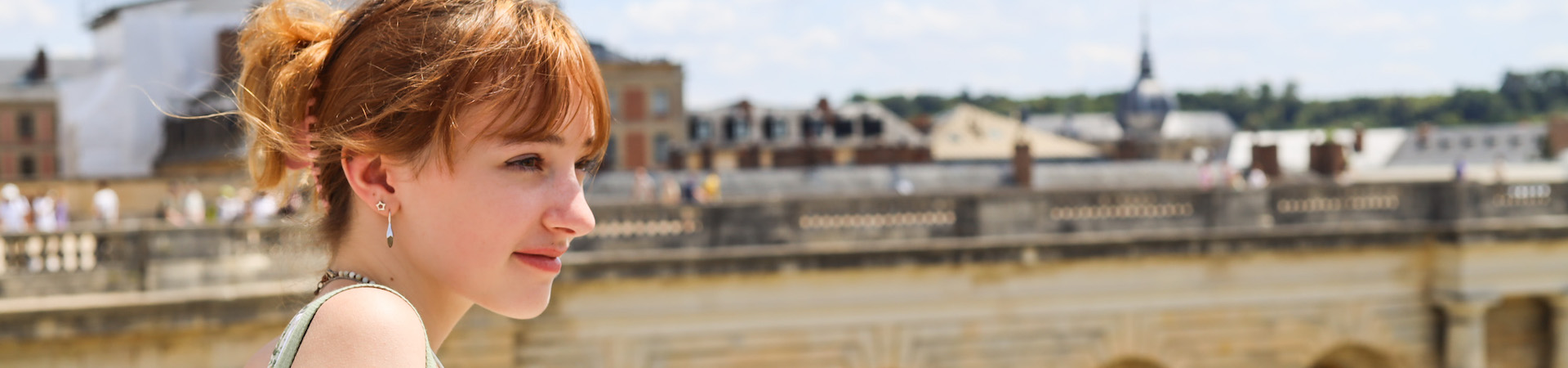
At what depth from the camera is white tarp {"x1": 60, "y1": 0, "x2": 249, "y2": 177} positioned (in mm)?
31078

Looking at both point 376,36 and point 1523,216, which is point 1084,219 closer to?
point 1523,216

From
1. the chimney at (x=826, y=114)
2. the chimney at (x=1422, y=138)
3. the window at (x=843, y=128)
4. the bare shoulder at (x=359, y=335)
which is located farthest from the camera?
the chimney at (x=1422, y=138)

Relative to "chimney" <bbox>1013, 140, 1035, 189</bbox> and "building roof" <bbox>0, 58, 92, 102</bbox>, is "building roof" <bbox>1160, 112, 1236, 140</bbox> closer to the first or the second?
"building roof" <bbox>0, 58, 92, 102</bbox>

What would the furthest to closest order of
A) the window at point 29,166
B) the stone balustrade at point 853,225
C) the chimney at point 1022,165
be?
the window at point 29,166, the chimney at point 1022,165, the stone balustrade at point 853,225

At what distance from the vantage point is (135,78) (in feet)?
103

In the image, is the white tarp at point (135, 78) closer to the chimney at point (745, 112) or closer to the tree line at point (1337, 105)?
the chimney at point (745, 112)

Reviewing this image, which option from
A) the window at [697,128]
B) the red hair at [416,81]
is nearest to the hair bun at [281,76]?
the red hair at [416,81]

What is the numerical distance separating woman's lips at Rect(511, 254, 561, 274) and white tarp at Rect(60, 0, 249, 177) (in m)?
30.5

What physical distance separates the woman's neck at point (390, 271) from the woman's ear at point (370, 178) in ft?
0.20

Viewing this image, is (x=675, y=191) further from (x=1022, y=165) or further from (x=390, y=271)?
(x=390, y=271)

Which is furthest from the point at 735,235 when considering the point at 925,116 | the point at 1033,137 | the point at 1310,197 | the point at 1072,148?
the point at 1072,148

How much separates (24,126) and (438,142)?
67.5m

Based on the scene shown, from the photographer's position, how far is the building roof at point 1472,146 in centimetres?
7094

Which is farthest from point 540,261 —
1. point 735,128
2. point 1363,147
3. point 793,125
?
point 1363,147
